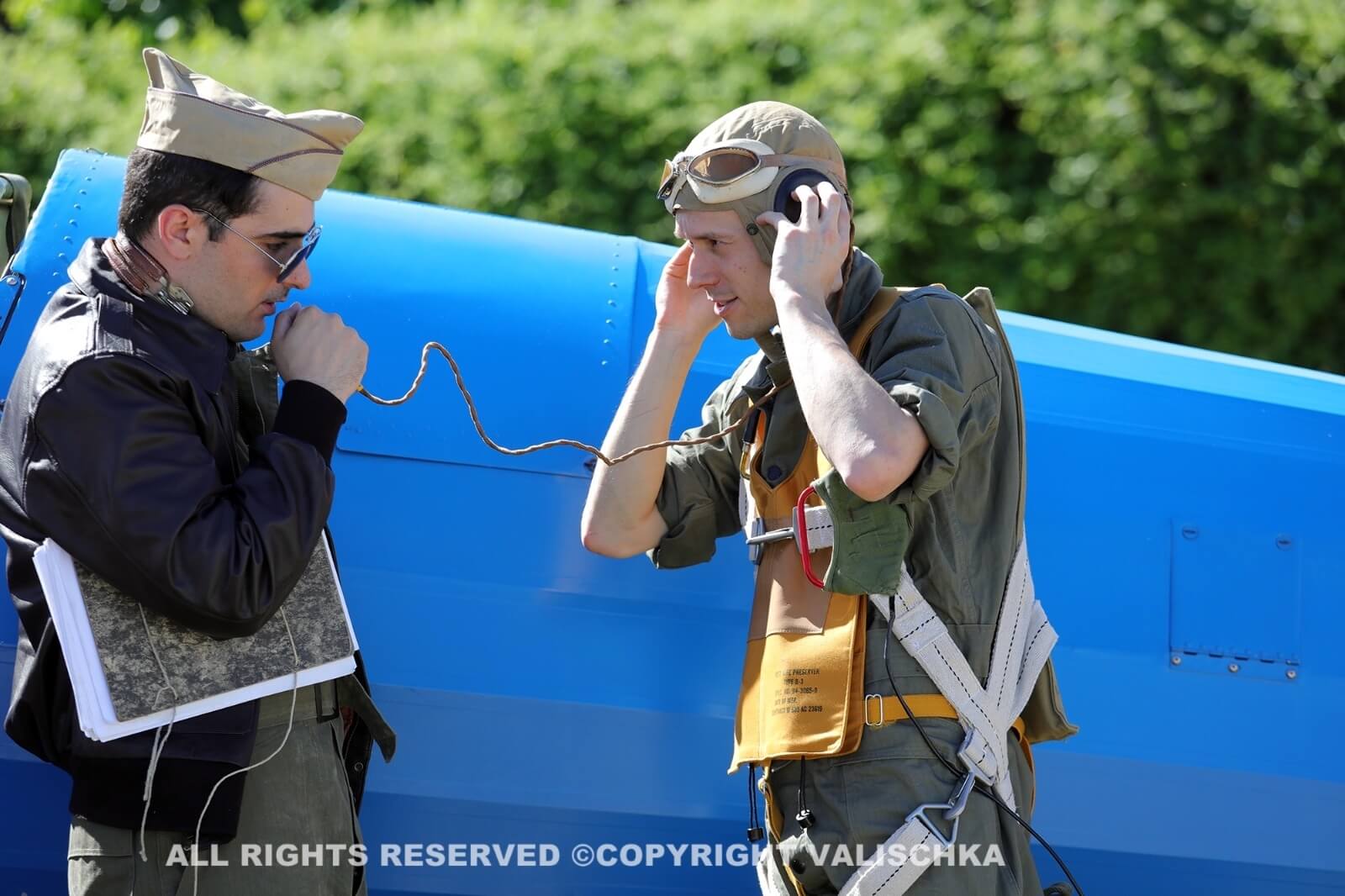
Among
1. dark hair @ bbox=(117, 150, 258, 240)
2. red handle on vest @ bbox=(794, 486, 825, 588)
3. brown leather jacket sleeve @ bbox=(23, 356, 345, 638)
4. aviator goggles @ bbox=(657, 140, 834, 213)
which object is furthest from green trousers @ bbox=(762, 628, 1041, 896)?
dark hair @ bbox=(117, 150, 258, 240)

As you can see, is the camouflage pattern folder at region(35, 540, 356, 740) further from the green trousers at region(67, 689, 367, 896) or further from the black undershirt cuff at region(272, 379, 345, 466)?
the black undershirt cuff at region(272, 379, 345, 466)

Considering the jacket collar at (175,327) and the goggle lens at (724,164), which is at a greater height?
the goggle lens at (724,164)

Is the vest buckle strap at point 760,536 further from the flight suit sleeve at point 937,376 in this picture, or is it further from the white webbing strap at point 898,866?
the white webbing strap at point 898,866

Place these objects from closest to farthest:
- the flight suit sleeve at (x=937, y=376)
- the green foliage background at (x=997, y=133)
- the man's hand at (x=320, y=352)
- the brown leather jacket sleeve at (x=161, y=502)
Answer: the brown leather jacket sleeve at (x=161, y=502) → the flight suit sleeve at (x=937, y=376) → the man's hand at (x=320, y=352) → the green foliage background at (x=997, y=133)

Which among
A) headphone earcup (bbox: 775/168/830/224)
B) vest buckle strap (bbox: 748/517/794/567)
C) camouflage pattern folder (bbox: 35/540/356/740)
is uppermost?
headphone earcup (bbox: 775/168/830/224)

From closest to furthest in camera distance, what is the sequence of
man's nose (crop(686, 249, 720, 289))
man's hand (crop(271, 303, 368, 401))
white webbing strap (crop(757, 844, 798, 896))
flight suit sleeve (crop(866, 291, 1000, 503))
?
flight suit sleeve (crop(866, 291, 1000, 503)), man's hand (crop(271, 303, 368, 401)), white webbing strap (crop(757, 844, 798, 896)), man's nose (crop(686, 249, 720, 289))

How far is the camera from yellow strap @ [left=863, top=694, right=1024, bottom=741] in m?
2.34

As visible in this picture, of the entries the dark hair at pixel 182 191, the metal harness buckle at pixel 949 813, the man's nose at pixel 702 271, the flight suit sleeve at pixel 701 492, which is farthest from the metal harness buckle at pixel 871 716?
the dark hair at pixel 182 191

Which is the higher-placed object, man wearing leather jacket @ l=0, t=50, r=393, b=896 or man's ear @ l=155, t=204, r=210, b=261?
man's ear @ l=155, t=204, r=210, b=261

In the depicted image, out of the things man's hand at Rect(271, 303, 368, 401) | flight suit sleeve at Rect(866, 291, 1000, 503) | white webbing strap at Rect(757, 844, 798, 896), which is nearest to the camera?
flight suit sleeve at Rect(866, 291, 1000, 503)

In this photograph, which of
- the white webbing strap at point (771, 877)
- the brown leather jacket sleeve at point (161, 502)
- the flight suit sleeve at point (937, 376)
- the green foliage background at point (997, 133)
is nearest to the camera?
the brown leather jacket sleeve at point (161, 502)

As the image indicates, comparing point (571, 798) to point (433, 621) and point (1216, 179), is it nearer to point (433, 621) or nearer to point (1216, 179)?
point (433, 621)

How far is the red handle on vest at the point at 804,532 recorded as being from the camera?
93.7 inches

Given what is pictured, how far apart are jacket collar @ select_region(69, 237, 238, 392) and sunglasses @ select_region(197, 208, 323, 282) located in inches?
5.8
